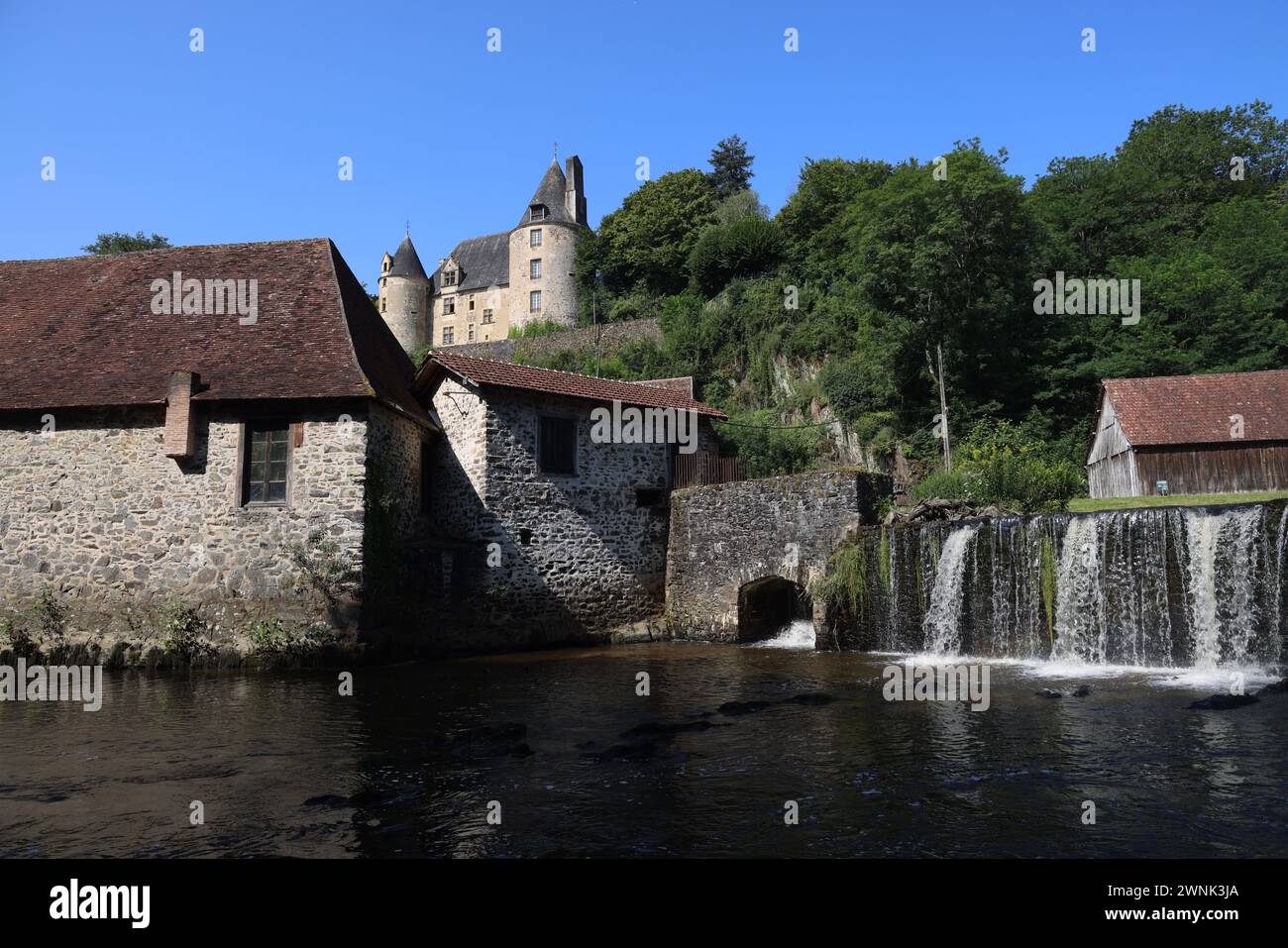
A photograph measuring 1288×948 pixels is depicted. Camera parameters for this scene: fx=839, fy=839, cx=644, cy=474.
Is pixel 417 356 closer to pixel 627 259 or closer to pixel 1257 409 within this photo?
pixel 627 259

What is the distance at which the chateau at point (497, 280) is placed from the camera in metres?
55.8

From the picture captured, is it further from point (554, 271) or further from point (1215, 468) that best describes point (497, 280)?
point (1215, 468)

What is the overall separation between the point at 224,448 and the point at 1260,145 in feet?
172

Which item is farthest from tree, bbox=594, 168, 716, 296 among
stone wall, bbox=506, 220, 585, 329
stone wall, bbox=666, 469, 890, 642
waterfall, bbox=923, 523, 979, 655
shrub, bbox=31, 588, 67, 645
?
shrub, bbox=31, 588, 67, 645

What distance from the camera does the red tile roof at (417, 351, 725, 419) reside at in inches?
762

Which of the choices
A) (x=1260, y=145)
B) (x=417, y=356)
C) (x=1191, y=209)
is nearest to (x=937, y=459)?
(x=1191, y=209)

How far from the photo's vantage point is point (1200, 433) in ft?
89.7

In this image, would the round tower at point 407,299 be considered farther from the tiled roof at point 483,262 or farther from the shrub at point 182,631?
the shrub at point 182,631

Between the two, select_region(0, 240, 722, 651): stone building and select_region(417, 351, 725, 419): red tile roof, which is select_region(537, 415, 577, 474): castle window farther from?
select_region(417, 351, 725, 419): red tile roof

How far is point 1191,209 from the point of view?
39469 mm

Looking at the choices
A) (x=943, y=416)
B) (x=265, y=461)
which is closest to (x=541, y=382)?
(x=265, y=461)

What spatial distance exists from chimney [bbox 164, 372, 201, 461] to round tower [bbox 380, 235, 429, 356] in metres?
45.3
